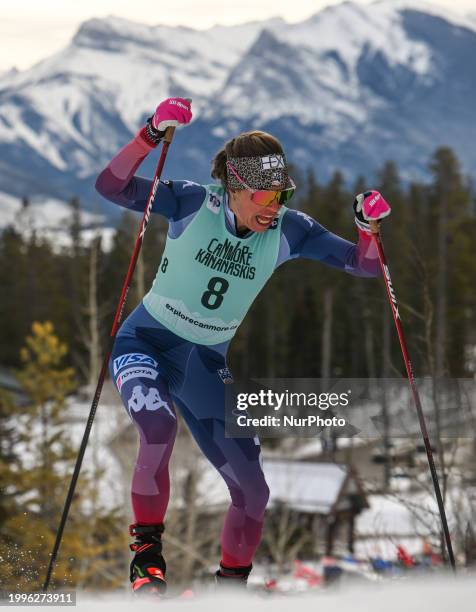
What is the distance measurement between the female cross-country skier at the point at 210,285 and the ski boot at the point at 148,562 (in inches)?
2.2

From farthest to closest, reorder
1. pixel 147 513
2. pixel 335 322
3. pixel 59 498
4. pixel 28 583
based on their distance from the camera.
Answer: pixel 335 322
pixel 59 498
pixel 28 583
pixel 147 513

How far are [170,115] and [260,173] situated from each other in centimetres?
53

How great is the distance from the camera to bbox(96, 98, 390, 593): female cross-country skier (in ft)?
15.8

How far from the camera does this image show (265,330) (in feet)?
197

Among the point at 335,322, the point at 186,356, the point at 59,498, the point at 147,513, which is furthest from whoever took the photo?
the point at 335,322

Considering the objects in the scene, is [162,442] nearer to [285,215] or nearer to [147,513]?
[147,513]

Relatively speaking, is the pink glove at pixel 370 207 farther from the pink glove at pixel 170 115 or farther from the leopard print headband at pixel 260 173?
the pink glove at pixel 170 115

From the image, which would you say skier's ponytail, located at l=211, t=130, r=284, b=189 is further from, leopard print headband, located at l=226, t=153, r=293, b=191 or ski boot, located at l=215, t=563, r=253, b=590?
ski boot, located at l=215, t=563, r=253, b=590

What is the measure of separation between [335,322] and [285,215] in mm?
52565

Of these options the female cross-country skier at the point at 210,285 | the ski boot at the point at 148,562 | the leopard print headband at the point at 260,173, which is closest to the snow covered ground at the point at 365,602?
the ski boot at the point at 148,562

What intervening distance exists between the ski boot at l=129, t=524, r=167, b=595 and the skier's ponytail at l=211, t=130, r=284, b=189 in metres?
1.77

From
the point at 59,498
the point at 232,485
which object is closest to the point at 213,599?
the point at 232,485

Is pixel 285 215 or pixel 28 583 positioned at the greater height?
pixel 285 215

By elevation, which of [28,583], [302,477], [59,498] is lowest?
[302,477]
